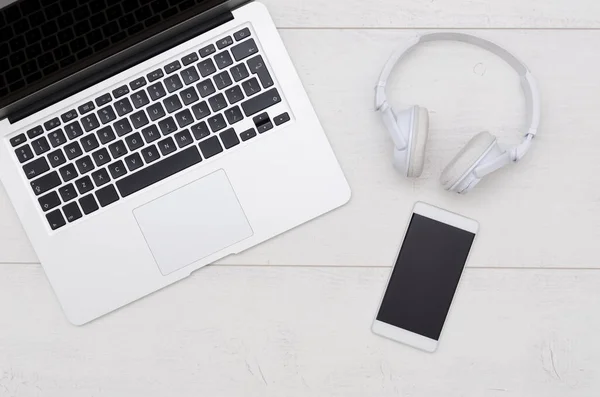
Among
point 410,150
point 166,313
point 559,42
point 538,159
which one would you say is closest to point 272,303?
point 166,313

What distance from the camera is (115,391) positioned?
30.0 inches

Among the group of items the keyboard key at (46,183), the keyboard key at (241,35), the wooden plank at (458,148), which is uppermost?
the keyboard key at (241,35)

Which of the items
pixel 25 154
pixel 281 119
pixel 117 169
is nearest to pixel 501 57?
pixel 281 119

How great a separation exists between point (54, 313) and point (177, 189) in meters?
0.22

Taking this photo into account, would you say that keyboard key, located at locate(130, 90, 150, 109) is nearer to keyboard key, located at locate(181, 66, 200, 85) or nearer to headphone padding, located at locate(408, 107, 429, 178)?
keyboard key, located at locate(181, 66, 200, 85)

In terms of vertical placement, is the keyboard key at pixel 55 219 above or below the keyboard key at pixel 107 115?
below

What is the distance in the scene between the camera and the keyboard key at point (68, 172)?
734mm

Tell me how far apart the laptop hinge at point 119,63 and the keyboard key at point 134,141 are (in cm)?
8

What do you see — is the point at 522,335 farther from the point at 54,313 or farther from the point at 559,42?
the point at 54,313

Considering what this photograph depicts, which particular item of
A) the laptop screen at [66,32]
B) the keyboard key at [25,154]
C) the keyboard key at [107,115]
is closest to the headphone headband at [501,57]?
the laptop screen at [66,32]

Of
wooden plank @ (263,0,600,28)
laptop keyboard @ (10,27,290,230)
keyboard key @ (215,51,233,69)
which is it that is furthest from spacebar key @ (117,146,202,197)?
wooden plank @ (263,0,600,28)

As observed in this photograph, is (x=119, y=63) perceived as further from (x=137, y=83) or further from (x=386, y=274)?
(x=386, y=274)

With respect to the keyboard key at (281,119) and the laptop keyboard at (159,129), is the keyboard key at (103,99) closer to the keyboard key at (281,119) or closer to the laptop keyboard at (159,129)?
the laptop keyboard at (159,129)

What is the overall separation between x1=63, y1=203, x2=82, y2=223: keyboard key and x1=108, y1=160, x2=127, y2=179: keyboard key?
0.06 meters
